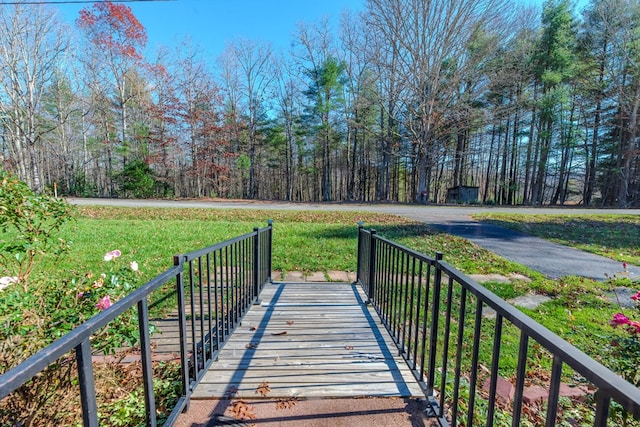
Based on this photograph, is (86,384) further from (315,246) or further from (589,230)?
(589,230)

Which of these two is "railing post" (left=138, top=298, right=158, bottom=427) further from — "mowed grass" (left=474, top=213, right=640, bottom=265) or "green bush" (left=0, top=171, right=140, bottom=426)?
"mowed grass" (left=474, top=213, right=640, bottom=265)

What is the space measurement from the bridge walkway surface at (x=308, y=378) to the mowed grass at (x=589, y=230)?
590 cm

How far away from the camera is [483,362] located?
2.52 m

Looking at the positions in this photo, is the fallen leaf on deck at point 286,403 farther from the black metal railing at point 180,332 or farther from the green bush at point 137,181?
the green bush at point 137,181

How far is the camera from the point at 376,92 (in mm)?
18219

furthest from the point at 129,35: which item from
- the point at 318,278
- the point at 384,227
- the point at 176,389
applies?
the point at 176,389

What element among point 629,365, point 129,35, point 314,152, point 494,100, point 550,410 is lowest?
point 629,365

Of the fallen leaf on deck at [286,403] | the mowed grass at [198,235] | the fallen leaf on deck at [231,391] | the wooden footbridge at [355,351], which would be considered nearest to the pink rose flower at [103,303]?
the wooden footbridge at [355,351]

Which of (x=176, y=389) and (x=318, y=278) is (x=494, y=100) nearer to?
(x=318, y=278)

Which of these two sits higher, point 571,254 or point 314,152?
point 314,152

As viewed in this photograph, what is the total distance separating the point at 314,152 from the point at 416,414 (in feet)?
79.6

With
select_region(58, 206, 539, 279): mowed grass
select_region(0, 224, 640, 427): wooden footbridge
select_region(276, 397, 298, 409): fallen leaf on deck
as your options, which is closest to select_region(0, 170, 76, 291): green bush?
select_region(0, 224, 640, 427): wooden footbridge

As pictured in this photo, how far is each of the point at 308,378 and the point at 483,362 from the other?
1.62 metres

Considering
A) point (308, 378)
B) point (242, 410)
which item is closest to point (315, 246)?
point (308, 378)
